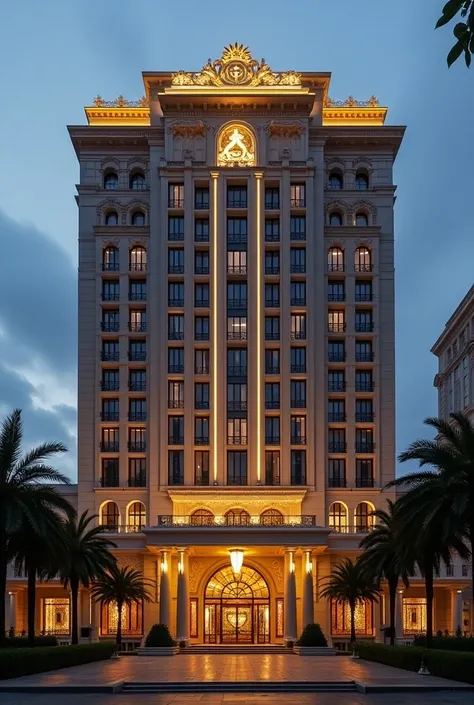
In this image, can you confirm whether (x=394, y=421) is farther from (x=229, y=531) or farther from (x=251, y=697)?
(x=251, y=697)

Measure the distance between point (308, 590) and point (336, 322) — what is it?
21.8 m

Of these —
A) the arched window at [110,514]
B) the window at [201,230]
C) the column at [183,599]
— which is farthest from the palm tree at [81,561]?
the window at [201,230]

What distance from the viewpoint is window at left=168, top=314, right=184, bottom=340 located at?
79.6 meters

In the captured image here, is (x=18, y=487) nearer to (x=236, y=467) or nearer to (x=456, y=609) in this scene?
(x=236, y=467)

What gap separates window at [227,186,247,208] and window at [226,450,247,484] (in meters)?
19.4

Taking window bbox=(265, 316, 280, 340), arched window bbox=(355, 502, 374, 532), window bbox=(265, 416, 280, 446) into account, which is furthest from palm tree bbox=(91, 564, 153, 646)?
window bbox=(265, 316, 280, 340)

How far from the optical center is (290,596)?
70.2 m

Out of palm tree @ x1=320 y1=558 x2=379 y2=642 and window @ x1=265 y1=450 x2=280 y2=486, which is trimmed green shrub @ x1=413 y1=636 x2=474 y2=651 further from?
window @ x1=265 y1=450 x2=280 y2=486

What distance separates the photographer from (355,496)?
257 ft

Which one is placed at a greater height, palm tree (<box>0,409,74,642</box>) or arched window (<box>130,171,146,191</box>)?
arched window (<box>130,171,146,191</box>)

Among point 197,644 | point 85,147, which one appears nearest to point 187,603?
point 197,644

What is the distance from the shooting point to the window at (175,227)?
8094 cm

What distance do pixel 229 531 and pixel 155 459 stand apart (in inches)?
385

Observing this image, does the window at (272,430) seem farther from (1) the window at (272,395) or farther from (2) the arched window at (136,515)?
(2) the arched window at (136,515)
